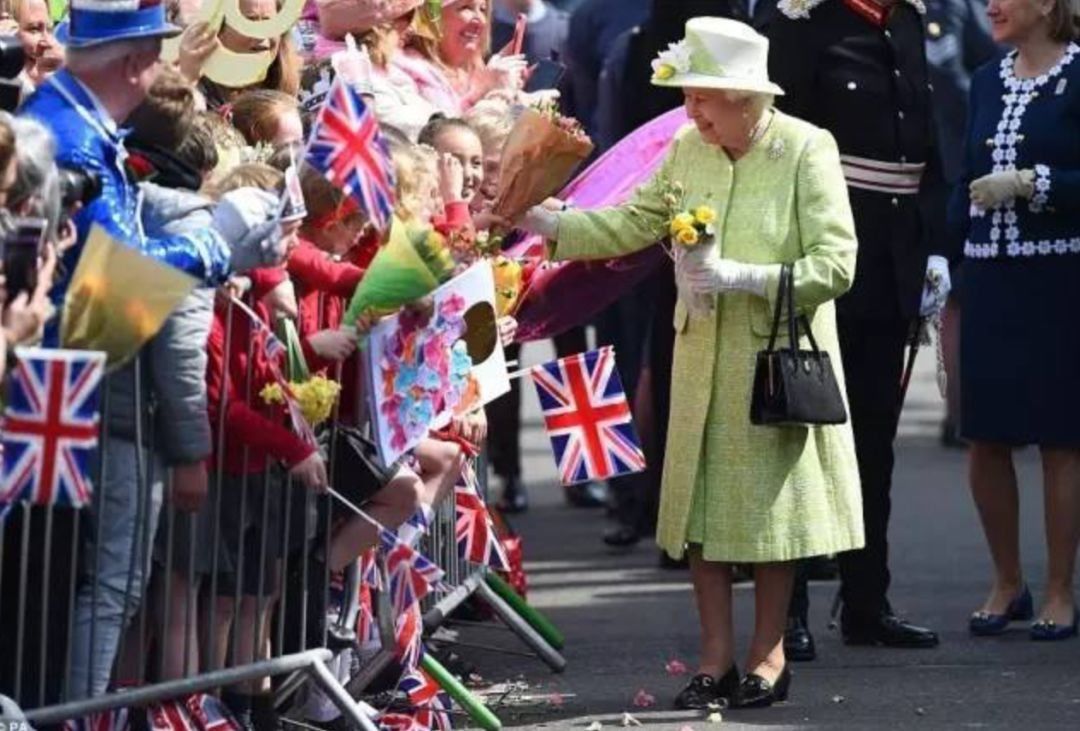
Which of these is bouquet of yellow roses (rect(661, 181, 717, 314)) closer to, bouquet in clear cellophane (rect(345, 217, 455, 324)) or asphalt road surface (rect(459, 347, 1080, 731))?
bouquet in clear cellophane (rect(345, 217, 455, 324))

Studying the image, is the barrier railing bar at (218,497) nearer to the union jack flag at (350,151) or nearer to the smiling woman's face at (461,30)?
the union jack flag at (350,151)

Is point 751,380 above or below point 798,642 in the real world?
above

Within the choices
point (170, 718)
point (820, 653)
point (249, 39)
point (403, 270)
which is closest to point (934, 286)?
point (820, 653)

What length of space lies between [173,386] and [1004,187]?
3935mm

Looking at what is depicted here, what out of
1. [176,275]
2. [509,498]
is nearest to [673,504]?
[176,275]

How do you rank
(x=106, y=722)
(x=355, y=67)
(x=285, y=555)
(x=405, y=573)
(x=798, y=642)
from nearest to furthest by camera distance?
(x=106, y=722)
(x=285, y=555)
(x=405, y=573)
(x=355, y=67)
(x=798, y=642)

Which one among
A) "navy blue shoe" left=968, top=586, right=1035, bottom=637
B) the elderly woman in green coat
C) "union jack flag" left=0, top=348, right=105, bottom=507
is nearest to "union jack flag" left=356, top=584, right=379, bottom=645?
the elderly woman in green coat

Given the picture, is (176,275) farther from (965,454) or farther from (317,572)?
(965,454)

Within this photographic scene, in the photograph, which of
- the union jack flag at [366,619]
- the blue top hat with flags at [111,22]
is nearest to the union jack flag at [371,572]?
the union jack flag at [366,619]

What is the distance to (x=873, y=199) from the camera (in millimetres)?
9609

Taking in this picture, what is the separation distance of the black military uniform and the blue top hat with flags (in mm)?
3286

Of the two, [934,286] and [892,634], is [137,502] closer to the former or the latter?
[892,634]

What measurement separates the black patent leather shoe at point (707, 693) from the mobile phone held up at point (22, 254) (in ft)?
10.0

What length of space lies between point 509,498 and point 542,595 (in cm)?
275
